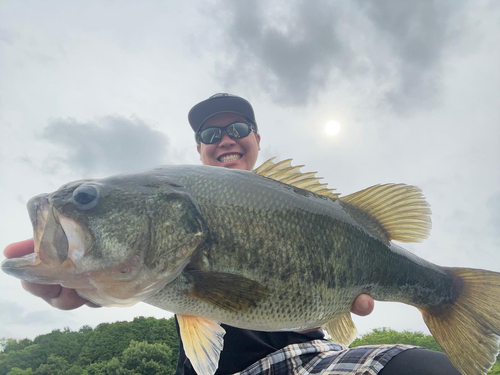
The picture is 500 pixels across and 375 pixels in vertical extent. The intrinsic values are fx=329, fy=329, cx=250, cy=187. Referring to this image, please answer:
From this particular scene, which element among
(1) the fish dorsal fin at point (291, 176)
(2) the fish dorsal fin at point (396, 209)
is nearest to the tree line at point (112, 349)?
(2) the fish dorsal fin at point (396, 209)

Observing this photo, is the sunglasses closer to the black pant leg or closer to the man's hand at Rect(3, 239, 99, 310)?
the man's hand at Rect(3, 239, 99, 310)

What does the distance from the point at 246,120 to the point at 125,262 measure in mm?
3493

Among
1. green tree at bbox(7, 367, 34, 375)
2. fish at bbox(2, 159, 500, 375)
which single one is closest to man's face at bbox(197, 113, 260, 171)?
fish at bbox(2, 159, 500, 375)

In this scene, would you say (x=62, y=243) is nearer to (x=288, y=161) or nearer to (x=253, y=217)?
(x=253, y=217)

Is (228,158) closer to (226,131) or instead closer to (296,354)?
(226,131)

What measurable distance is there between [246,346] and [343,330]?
2.62 ft

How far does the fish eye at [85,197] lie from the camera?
73.6 inches

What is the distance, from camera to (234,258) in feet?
6.42

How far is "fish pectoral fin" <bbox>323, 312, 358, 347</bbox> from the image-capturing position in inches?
96.6

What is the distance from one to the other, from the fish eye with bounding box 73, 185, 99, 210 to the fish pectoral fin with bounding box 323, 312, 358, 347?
1.82 meters

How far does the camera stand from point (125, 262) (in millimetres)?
1827

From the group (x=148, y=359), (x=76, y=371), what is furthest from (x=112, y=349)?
(x=148, y=359)

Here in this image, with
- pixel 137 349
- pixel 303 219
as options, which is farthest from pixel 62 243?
pixel 137 349

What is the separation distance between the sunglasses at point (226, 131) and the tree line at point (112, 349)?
44.6 feet
